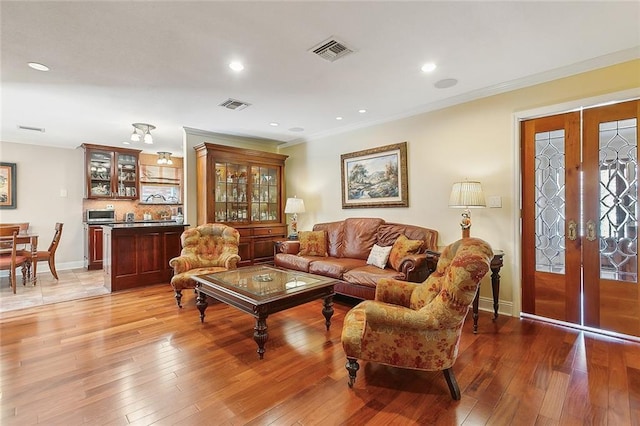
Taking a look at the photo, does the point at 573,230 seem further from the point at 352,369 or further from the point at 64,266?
the point at 64,266

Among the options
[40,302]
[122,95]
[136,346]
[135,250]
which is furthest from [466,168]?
[40,302]

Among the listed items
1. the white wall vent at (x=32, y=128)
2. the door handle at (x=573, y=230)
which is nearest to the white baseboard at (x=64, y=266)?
the white wall vent at (x=32, y=128)

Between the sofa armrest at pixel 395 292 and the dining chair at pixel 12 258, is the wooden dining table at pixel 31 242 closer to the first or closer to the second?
the dining chair at pixel 12 258

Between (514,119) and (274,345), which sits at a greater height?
(514,119)

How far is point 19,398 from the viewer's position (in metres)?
1.88

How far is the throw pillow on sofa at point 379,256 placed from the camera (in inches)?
146

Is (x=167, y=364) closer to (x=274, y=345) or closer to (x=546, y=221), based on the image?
(x=274, y=345)

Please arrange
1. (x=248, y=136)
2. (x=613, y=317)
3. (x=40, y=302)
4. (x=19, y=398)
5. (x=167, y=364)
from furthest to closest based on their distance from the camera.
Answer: (x=248, y=136)
(x=40, y=302)
(x=613, y=317)
(x=167, y=364)
(x=19, y=398)

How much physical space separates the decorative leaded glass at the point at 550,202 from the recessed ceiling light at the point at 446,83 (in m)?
1.06

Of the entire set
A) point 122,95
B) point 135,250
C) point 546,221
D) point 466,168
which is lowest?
point 135,250

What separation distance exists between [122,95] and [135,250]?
2.32m

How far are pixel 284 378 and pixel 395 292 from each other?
106 centimetres

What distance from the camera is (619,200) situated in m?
2.77

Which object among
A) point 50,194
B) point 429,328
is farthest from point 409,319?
point 50,194
